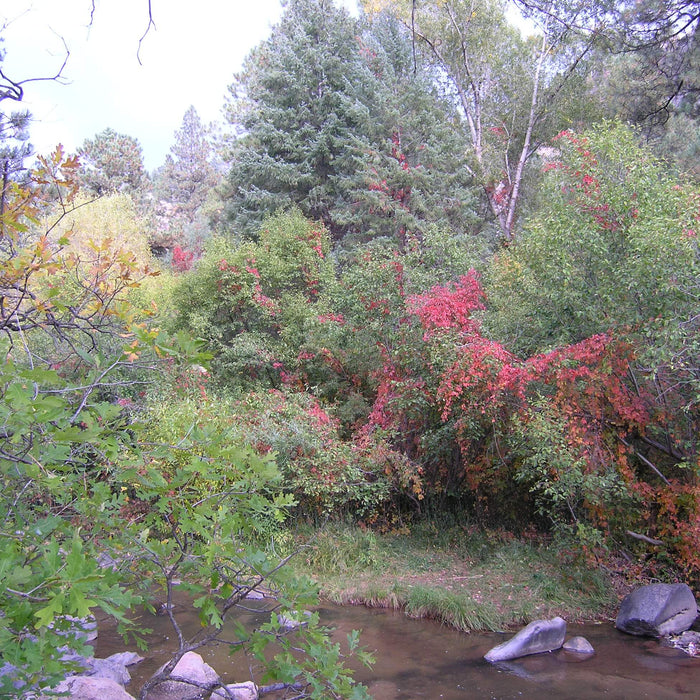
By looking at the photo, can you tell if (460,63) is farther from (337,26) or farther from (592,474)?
(592,474)

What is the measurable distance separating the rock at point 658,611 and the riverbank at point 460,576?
1.58 feet

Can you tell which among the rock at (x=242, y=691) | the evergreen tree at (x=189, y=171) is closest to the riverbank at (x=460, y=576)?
the rock at (x=242, y=691)

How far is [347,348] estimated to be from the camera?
1160 centimetres

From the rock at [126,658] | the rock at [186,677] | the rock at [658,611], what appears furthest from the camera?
the rock at [658,611]

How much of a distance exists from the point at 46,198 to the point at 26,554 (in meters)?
1.75

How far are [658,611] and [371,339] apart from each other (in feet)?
18.7

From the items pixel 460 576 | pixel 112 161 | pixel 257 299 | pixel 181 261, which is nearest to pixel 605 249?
pixel 460 576

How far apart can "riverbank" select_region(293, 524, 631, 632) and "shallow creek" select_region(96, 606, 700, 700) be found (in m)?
0.31

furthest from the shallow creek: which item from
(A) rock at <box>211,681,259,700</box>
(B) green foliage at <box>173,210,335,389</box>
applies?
(B) green foliage at <box>173,210,335,389</box>

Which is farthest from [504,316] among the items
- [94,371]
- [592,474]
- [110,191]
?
[110,191]

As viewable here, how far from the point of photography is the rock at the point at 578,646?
6762 mm

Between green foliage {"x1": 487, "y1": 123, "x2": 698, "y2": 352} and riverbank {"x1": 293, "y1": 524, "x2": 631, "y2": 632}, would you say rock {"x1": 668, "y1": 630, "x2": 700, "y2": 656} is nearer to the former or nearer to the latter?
riverbank {"x1": 293, "y1": 524, "x2": 631, "y2": 632}

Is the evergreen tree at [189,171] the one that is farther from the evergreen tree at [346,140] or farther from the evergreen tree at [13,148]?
the evergreen tree at [13,148]

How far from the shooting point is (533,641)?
22.3 ft
